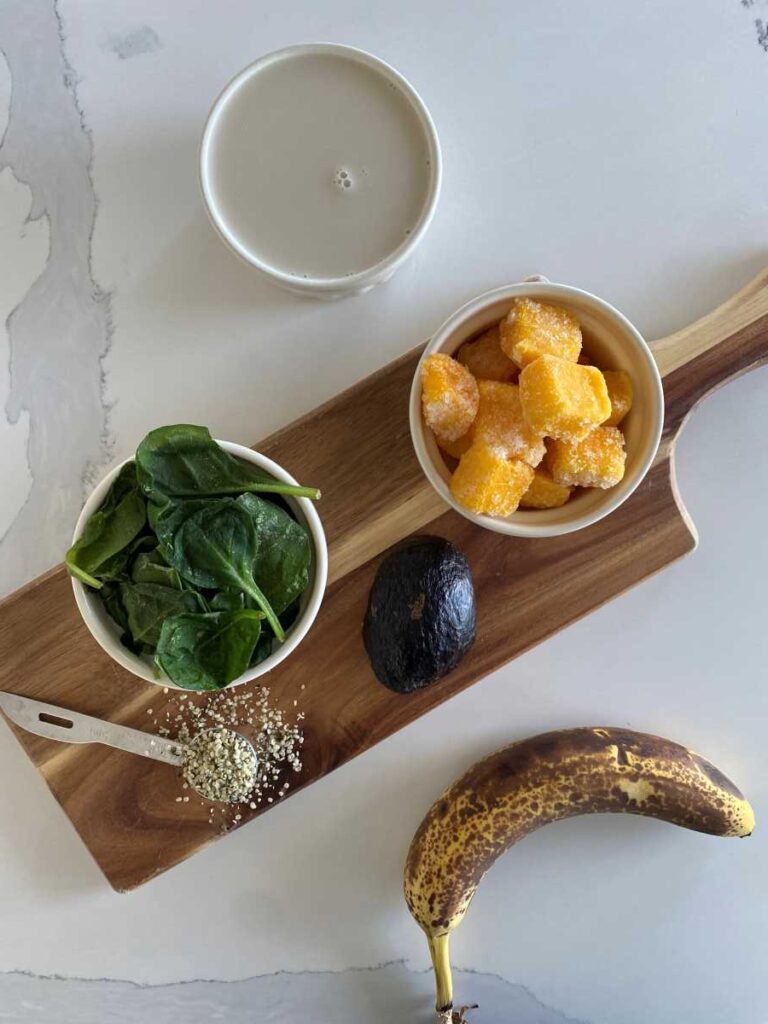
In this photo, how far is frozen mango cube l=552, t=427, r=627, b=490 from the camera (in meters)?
0.95

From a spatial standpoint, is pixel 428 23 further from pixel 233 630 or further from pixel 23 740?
pixel 23 740

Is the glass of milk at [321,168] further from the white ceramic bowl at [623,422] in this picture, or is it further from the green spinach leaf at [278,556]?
the green spinach leaf at [278,556]

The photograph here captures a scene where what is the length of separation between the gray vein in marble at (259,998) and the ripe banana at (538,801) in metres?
0.12

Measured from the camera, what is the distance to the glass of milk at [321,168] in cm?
108

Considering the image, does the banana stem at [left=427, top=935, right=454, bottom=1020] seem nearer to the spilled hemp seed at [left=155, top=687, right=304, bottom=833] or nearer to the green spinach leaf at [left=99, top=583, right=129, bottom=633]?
the spilled hemp seed at [left=155, top=687, right=304, bottom=833]

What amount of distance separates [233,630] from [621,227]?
78 centimetres

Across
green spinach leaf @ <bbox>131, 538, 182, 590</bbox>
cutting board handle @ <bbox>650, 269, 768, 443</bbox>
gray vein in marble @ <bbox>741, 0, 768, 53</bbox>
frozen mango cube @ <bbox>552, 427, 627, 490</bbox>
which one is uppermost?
gray vein in marble @ <bbox>741, 0, 768, 53</bbox>

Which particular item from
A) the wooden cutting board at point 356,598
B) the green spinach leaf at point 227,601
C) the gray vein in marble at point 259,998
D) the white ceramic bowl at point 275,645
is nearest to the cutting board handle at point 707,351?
the wooden cutting board at point 356,598

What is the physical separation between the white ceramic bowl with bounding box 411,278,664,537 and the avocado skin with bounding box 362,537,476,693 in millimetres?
100

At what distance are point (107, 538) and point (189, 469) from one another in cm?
12

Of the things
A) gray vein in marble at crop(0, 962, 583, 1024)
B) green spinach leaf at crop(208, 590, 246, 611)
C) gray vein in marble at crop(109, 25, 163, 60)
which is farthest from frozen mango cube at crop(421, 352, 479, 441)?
gray vein in marble at crop(0, 962, 583, 1024)

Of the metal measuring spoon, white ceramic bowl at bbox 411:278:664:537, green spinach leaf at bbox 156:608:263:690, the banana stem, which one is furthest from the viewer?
the banana stem

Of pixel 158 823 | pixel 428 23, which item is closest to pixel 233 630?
pixel 158 823

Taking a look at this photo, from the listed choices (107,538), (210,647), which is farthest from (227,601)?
(107,538)
